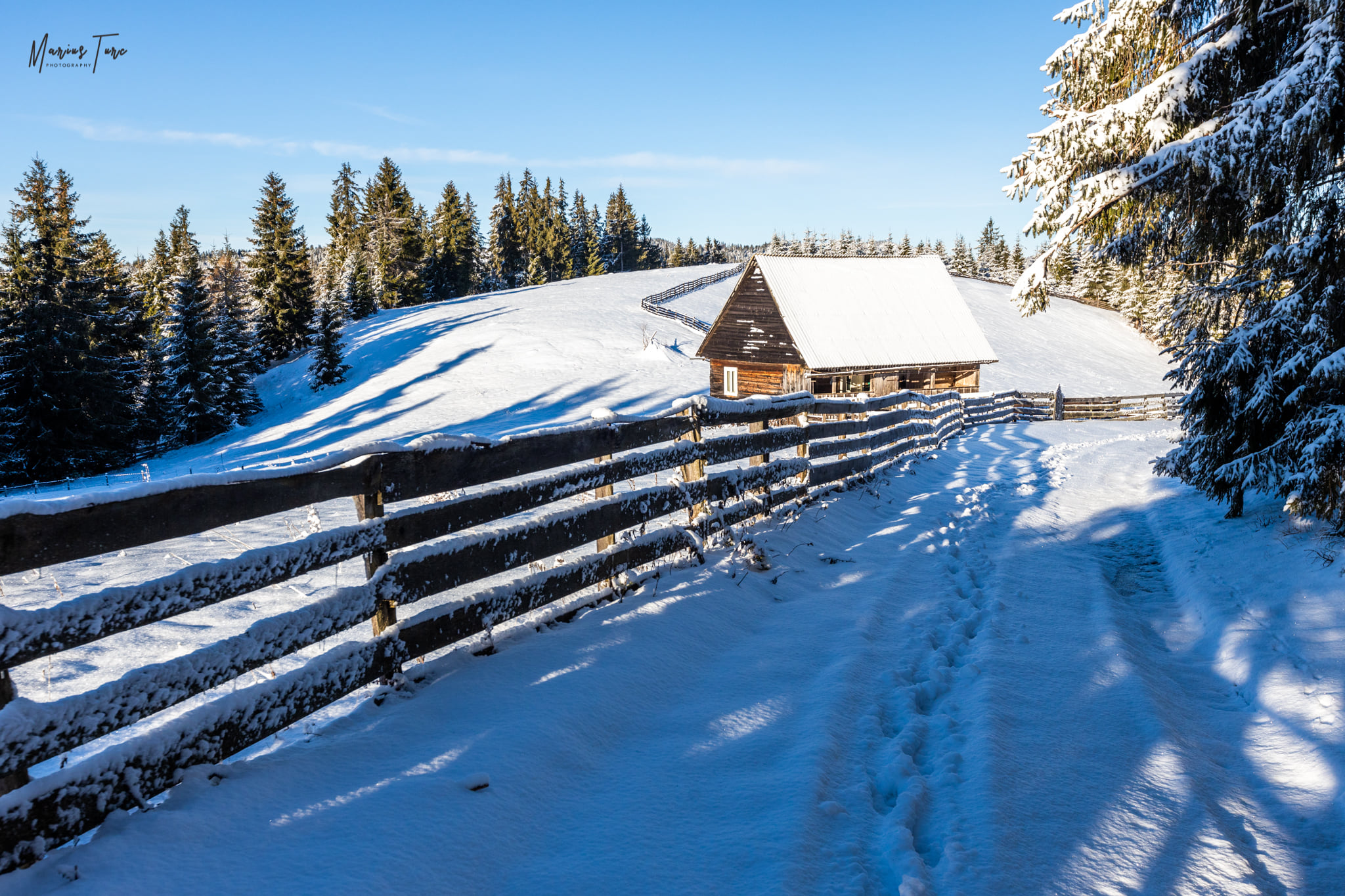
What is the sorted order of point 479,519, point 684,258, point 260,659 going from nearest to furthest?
1. point 260,659
2. point 479,519
3. point 684,258

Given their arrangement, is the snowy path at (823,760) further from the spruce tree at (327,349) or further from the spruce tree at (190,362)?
the spruce tree at (190,362)

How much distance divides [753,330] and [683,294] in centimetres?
3541

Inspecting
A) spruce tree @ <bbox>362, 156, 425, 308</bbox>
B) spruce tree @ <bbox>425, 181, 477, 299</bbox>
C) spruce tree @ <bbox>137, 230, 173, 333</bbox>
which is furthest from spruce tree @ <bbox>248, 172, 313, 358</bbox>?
spruce tree @ <bbox>425, 181, 477, 299</bbox>

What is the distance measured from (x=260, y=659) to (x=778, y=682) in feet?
8.83

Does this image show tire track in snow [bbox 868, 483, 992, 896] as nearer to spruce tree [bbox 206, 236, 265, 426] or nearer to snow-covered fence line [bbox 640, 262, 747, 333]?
snow-covered fence line [bbox 640, 262, 747, 333]

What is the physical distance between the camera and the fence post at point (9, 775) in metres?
2.29

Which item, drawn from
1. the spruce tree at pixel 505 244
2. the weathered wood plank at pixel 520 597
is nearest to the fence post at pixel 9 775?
the weathered wood plank at pixel 520 597

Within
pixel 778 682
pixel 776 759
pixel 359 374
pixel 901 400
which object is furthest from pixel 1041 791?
pixel 359 374

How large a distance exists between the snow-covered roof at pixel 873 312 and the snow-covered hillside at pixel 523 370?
6993 millimetres

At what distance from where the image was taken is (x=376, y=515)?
373 centimetres

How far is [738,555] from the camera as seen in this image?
6.52 meters

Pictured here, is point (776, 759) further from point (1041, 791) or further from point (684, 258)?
point (684, 258)

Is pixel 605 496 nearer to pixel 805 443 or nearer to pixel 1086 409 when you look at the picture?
pixel 805 443

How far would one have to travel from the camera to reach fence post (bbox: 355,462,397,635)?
3621mm
